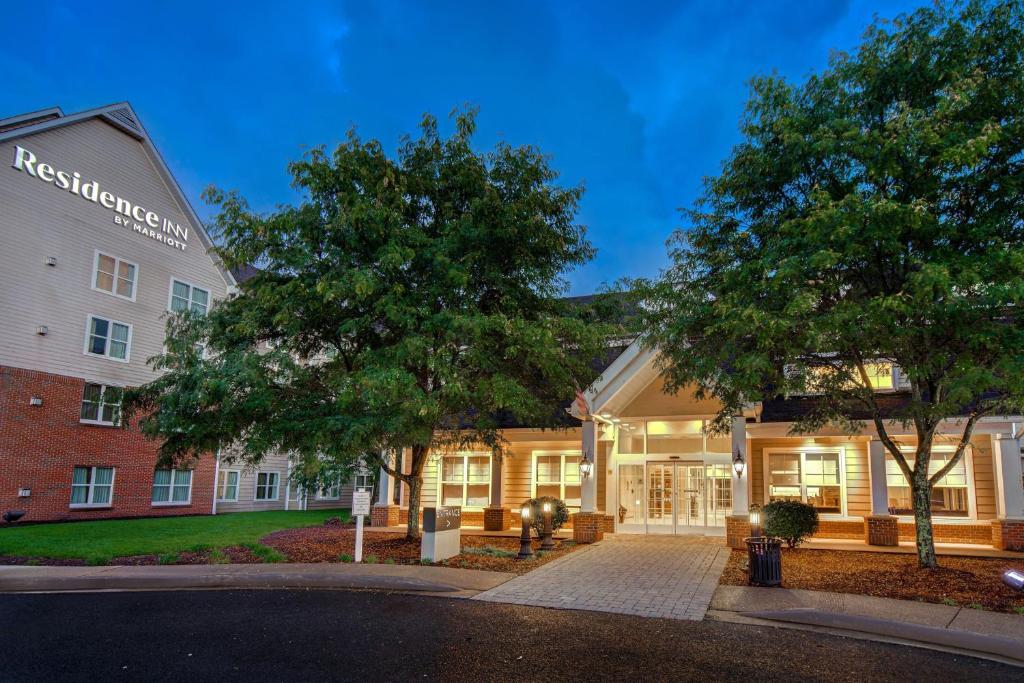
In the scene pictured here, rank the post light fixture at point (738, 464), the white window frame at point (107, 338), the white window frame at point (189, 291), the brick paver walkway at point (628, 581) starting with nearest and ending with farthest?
the brick paver walkway at point (628, 581) < the post light fixture at point (738, 464) < the white window frame at point (107, 338) < the white window frame at point (189, 291)

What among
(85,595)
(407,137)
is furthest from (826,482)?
(85,595)

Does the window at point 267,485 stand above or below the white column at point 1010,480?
below

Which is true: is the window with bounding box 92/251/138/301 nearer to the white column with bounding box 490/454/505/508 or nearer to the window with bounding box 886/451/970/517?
the white column with bounding box 490/454/505/508

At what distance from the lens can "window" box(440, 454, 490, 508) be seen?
21953 mm

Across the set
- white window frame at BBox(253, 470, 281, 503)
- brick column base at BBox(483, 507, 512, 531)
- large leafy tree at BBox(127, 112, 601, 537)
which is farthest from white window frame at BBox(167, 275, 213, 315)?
brick column base at BBox(483, 507, 512, 531)

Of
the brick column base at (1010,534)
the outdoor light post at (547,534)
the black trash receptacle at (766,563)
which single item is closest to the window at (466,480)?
the outdoor light post at (547,534)

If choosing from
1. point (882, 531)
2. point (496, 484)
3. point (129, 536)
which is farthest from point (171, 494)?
point (882, 531)

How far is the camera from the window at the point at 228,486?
Result: 28.3m

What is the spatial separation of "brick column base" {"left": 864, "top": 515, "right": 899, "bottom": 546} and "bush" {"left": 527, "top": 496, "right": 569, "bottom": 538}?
775cm

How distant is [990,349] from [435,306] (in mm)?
9730

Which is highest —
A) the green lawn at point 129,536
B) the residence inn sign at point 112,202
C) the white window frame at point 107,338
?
the residence inn sign at point 112,202

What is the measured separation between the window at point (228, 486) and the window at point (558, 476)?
1467 cm

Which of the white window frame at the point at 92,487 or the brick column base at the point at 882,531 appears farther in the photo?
the white window frame at the point at 92,487

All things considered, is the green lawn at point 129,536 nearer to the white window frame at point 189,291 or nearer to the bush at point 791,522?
the white window frame at point 189,291
